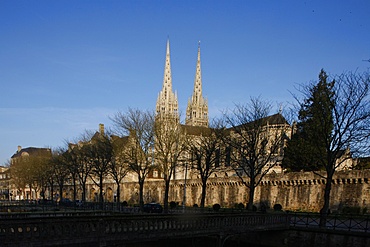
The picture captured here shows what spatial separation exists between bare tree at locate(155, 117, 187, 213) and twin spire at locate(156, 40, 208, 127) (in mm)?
103506

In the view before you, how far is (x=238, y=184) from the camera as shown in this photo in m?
59.7

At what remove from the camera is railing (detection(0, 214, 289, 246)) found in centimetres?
1555

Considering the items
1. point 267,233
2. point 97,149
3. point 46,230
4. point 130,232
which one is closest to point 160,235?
point 130,232

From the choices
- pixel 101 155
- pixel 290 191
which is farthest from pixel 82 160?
pixel 290 191

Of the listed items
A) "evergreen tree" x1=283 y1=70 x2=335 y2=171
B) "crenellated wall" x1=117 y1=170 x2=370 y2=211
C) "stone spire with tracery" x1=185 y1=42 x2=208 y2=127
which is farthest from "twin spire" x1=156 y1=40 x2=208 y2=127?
"evergreen tree" x1=283 y1=70 x2=335 y2=171

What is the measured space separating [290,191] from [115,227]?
3777 cm

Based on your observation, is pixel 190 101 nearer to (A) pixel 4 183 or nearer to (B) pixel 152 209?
(A) pixel 4 183

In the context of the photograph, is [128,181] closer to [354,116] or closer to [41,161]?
[41,161]

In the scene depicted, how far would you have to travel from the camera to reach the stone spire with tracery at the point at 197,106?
16275cm

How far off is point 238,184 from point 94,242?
44.1 metres

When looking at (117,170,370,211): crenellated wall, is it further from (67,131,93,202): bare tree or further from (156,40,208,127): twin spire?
(156,40,208,127): twin spire

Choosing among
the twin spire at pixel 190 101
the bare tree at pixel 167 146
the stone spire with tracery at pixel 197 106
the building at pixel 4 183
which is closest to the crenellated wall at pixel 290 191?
the bare tree at pixel 167 146

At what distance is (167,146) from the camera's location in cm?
4559

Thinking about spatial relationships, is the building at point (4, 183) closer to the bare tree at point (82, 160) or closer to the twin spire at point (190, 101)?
the twin spire at point (190, 101)
